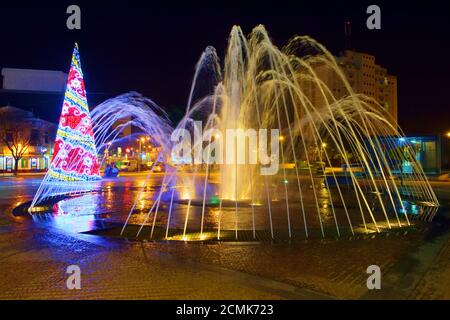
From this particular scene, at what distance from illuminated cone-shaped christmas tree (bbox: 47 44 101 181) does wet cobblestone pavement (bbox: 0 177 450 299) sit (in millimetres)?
22254

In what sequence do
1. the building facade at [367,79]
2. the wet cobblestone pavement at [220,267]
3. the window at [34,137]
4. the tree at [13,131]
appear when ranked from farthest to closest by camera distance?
the building facade at [367,79] → the window at [34,137] → the tree at [13,131] → the wet cobblestone pavement at [220,267]

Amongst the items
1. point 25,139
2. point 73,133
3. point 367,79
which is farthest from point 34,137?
point 367,79

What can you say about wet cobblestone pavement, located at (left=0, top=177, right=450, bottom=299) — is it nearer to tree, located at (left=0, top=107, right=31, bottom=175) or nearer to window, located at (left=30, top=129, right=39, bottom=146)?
tree, located at (left=0, top=107, right=31, bottom=175)

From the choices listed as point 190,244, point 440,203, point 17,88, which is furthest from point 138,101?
point 17,88

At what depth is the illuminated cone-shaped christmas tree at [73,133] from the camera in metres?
30.7

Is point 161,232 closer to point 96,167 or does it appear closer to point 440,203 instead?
point 440,203

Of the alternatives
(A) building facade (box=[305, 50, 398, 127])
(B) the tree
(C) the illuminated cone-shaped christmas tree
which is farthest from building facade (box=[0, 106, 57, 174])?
(A) building facade (box=[305, 50, 398, 127])

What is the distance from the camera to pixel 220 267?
7.04 metres

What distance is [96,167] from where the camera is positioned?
114 feet

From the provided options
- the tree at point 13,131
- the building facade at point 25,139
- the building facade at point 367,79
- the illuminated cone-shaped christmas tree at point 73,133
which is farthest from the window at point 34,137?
the building facade at point 367,79

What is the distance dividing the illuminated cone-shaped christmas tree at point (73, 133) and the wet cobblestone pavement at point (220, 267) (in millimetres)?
22254

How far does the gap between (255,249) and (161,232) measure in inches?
118

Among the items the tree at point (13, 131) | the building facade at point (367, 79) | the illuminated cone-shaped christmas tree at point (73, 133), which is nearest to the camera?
the illuminated cone-shaped christmas tree at point (73, 133)

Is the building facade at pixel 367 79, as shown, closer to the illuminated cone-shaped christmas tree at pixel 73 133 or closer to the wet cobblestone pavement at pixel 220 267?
the illuminated cone-shaped christmas tree at pixel 73 133
